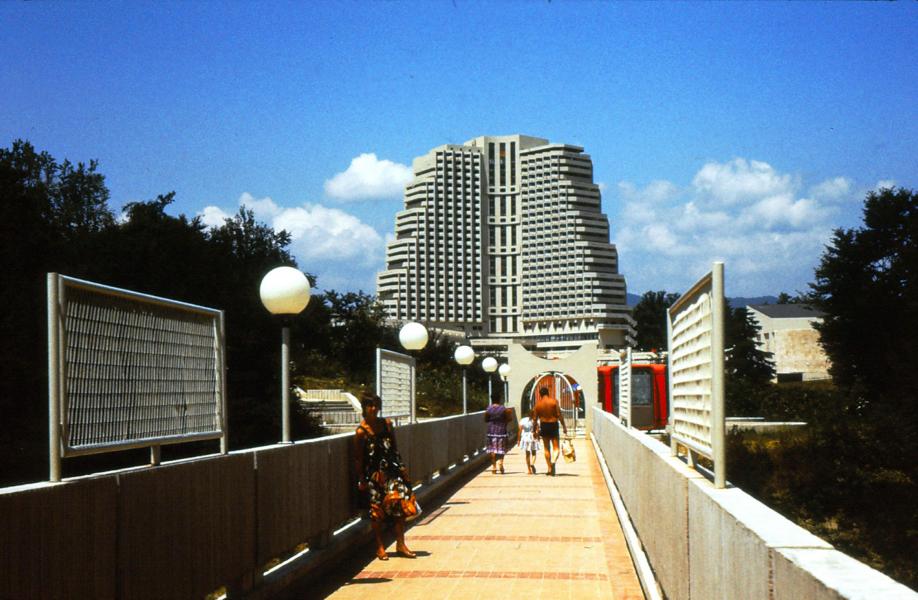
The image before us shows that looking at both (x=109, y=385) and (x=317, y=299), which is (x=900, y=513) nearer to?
(x=317, y=299)

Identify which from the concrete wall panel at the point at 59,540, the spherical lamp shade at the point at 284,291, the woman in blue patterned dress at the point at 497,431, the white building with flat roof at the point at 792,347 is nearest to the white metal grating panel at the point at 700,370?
the concrete wall panel at the point at 59,540

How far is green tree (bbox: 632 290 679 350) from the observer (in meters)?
154

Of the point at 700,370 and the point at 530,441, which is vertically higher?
the point at 700,370

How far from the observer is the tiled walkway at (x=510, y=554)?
9.23 metres

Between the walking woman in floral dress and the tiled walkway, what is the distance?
42 centimetres

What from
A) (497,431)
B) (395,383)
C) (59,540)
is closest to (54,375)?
(59,540)

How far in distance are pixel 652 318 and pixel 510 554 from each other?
149 m

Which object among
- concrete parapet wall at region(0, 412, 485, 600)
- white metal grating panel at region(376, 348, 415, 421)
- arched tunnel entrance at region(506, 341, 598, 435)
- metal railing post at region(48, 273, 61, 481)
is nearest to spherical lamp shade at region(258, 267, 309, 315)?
concrete parapet wall at region(0, 412, 485, 600)

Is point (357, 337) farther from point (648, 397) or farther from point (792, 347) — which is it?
point (792, 347)

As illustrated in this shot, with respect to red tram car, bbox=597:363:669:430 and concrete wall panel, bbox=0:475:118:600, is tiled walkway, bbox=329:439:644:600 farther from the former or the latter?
red tram car, bbox=597:363:669:430

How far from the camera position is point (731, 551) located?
14.0ft

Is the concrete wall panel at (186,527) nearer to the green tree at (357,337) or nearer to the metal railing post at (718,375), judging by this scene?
the metal railing post at (718,375)

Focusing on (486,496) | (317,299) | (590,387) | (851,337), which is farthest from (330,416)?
(486,496)

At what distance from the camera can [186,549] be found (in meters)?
6.57
